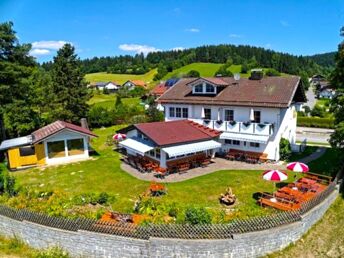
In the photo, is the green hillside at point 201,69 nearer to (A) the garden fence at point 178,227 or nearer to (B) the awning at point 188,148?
(B) the awning at point 188,148

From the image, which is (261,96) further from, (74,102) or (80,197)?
(74,102)

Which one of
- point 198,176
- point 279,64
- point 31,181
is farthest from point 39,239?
point 279,64

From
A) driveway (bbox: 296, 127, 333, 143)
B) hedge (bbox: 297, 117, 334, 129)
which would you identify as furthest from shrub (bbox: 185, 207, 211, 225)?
hedge (bbox: 297, 117, 334, 129)

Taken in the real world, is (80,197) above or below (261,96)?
below

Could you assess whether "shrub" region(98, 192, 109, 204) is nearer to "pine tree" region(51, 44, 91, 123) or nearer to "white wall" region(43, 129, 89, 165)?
"white wall" region(43, 129, 89, 165)

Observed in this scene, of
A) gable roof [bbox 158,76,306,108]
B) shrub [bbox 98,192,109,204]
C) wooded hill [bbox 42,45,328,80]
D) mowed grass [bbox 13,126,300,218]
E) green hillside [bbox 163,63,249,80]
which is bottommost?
mowed grass [bbox 13,126,300,218]

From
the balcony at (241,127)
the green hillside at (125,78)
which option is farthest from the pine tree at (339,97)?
the green hillside at (125,78)
